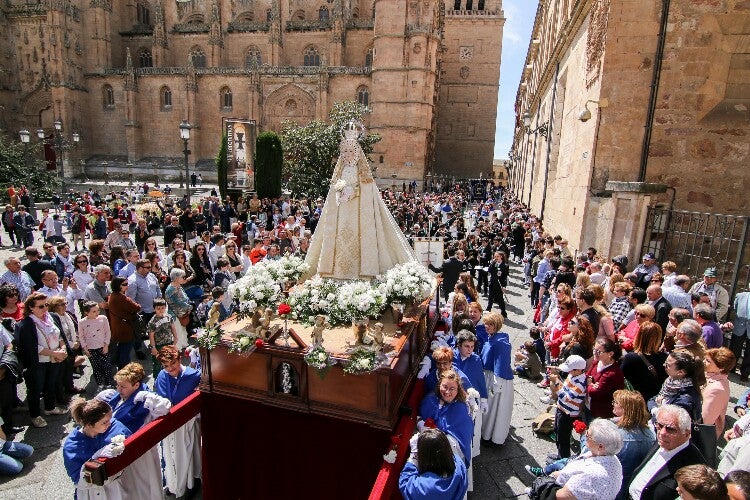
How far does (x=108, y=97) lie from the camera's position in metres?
45.3

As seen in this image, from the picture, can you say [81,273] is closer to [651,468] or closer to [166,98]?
[651,468]

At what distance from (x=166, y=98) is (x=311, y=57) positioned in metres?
16.1

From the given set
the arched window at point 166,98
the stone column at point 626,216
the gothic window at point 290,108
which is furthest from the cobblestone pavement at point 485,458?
the arched window at point 166,98

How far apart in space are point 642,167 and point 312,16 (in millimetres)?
44454

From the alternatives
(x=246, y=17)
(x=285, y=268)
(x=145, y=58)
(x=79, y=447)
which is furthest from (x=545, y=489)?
(x=145, y=58)

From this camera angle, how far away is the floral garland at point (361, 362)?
329 cm

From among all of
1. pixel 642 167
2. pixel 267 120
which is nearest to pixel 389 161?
pixel 267 120

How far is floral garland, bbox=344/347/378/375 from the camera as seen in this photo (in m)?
3.29

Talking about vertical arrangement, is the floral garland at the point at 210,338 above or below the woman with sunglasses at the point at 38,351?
above

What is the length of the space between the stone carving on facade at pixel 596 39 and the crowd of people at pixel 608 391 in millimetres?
4906

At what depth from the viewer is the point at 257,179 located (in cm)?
2412

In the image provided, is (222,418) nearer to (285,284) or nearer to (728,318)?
(285,284)

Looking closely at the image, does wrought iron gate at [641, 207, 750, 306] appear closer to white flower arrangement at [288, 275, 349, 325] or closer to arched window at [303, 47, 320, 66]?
white flower arrangement at [288, 275, 349, 325]

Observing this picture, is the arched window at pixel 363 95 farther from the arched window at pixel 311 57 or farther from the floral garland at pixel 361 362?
the floral garland at pixel 361 362
